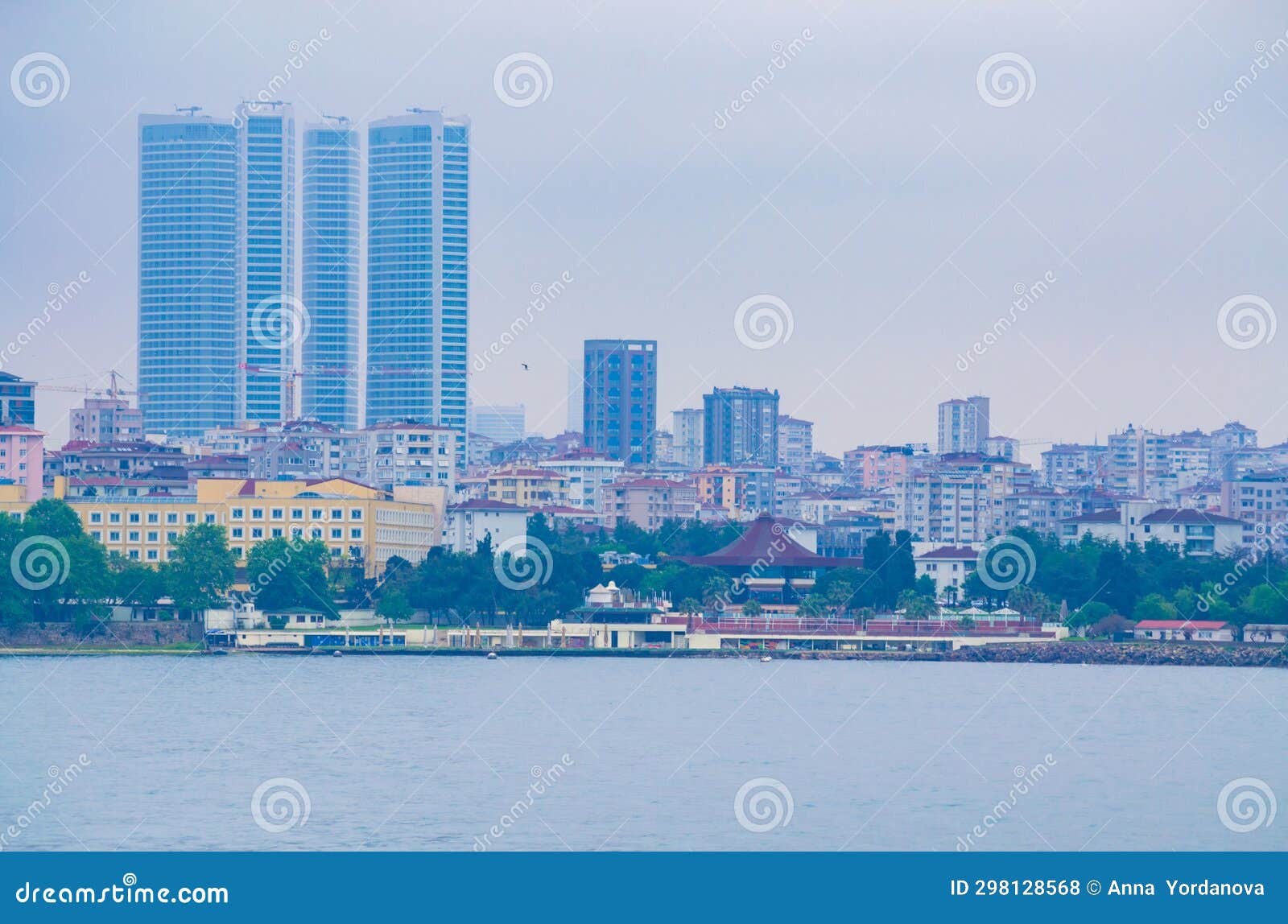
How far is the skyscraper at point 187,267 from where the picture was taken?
6200cm

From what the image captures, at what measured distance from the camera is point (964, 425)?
65.6m

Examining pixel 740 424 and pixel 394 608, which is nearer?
pixel 394 608

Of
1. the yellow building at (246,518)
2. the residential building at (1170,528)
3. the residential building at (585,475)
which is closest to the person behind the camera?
the yellow building at (246,518)

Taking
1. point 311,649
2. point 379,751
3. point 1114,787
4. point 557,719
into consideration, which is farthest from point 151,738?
point 311,649

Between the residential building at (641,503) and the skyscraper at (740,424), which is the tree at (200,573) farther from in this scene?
the skyscraper at (740,424)

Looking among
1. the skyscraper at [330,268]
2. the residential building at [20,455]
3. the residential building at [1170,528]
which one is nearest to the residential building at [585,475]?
the skyscraper at [330,268]

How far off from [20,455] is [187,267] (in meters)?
25.1

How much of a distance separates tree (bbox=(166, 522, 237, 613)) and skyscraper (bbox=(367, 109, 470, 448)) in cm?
3062

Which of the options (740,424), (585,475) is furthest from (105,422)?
(740,424)

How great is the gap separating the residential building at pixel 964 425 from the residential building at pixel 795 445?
445cm

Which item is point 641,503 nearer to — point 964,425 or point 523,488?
point 523,488

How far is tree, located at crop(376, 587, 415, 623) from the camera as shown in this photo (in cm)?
2994

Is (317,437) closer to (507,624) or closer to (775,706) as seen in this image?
(507,624)

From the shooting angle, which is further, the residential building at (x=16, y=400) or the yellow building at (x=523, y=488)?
the yellow building at (x=523, y=488)
